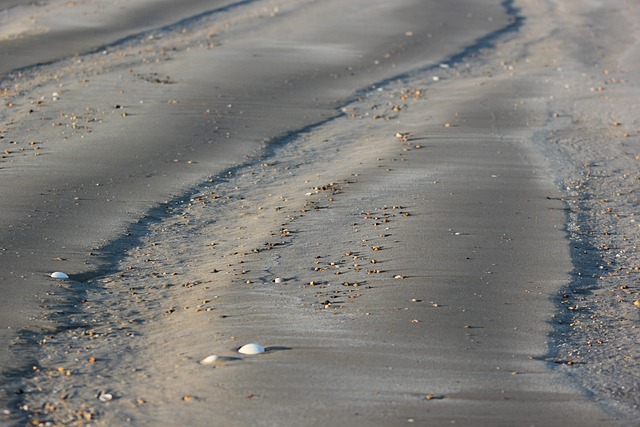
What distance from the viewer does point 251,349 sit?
4.98 meters

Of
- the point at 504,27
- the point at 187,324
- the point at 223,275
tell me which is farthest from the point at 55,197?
the point at 504,27

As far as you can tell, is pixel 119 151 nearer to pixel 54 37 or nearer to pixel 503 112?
pixel 503 112

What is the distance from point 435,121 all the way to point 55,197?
433cm

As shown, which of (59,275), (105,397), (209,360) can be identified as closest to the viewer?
(105,397)

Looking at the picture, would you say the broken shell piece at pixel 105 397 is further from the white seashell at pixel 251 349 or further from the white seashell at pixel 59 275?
the white seashell at pixel 59 275

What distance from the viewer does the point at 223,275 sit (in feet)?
20.2

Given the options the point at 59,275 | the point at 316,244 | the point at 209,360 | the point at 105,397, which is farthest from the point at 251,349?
the point at 316,244

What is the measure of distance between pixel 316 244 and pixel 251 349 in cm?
182

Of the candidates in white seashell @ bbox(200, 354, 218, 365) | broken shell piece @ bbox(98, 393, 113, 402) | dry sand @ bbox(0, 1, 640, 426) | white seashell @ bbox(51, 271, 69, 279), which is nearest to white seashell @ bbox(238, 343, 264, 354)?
dry sand @ bbox(0, 1, 640, 426)

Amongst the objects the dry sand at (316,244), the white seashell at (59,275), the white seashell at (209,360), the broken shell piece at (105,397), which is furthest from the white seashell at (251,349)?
the white seashell at (59,275)

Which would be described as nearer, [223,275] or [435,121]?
[223,275]

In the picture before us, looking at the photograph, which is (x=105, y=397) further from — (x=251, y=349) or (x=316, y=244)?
(x=316, y=244)

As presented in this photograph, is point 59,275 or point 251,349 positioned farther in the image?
point 59,275

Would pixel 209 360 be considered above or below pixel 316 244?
above
